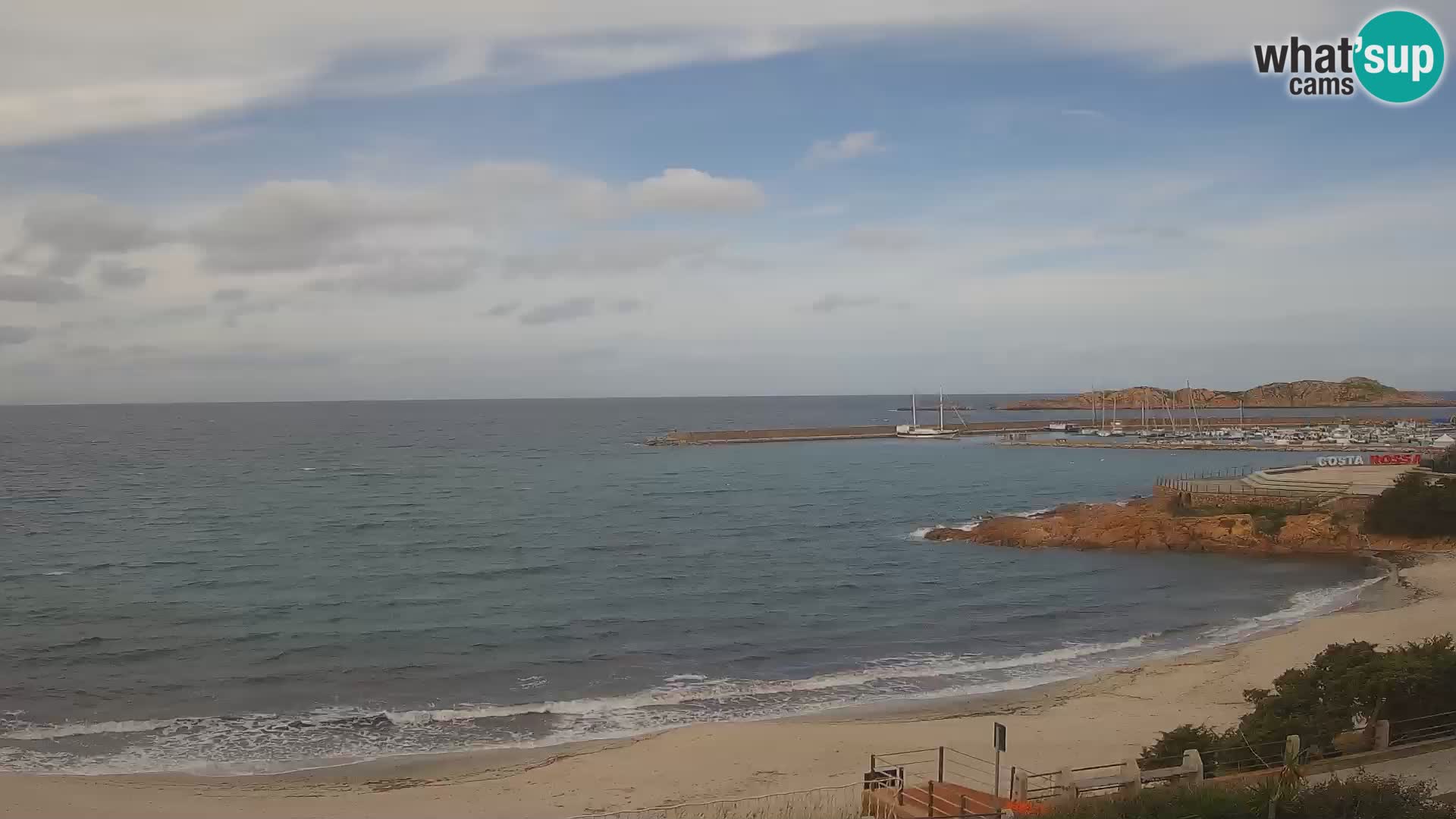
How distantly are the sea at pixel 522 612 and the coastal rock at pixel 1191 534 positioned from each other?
1.69 metres

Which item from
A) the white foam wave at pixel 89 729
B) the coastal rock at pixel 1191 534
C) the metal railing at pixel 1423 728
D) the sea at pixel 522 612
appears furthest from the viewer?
the coastal rock at pixel 1191 534

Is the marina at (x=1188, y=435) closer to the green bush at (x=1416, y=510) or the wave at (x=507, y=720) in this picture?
the green bush at (x=1416, y=510)

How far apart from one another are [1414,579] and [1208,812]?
3309cm

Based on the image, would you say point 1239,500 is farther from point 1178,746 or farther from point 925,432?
point 925,432

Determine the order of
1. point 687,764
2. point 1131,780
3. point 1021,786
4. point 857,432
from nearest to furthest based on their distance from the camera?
point 1131,780 → point 1021,786 → point 687,764 → point 857,432

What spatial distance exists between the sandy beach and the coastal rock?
76.8 ft

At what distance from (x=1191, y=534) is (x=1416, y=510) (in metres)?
9.75

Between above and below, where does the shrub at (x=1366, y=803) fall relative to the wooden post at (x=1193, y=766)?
above

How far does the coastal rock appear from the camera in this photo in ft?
154

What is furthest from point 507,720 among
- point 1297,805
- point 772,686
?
point 1297,805

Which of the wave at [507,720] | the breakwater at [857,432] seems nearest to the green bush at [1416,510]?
the wave at [507,720]

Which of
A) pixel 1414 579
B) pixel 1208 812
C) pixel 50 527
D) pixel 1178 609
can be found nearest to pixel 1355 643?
pixel 1208 812

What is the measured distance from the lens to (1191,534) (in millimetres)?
49062

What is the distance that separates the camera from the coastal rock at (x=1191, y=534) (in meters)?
46.9
